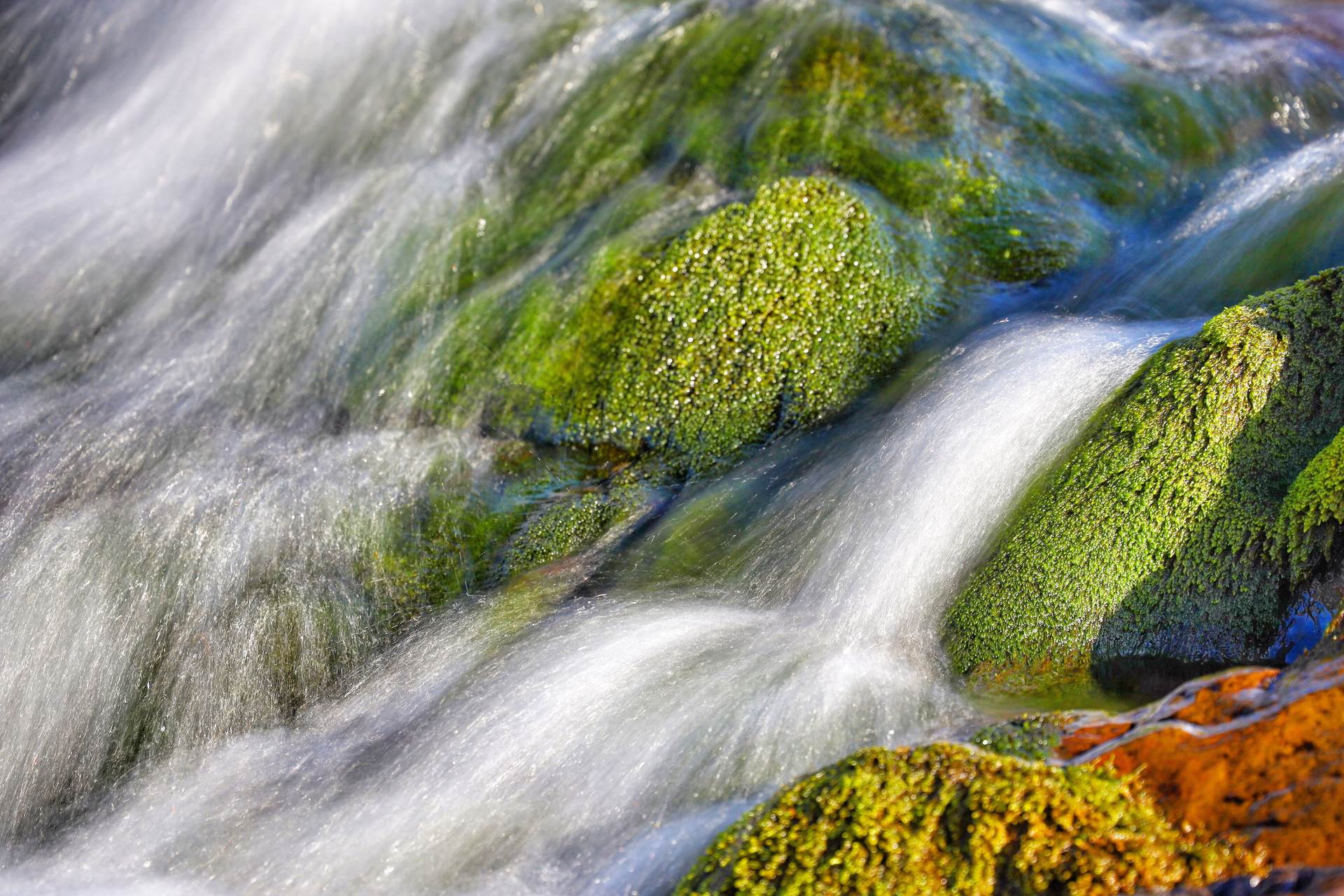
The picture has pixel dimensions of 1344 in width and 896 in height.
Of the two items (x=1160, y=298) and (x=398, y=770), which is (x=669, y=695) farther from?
(x=1160, y=298)

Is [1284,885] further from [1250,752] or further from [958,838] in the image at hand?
[958,838]

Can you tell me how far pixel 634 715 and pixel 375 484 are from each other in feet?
6.40

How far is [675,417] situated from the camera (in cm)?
490

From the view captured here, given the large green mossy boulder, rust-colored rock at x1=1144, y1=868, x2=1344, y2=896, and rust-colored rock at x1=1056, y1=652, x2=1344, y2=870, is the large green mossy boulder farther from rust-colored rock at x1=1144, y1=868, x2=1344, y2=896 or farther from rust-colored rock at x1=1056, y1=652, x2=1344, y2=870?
rust-colored rock at x1=1144, y1=868, x2=1344, y2=896

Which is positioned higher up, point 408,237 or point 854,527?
point 408,237

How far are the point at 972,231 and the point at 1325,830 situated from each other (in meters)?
3.64

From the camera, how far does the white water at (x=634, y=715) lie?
3109 mm

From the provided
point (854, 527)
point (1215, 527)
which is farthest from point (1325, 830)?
point (854, 527)

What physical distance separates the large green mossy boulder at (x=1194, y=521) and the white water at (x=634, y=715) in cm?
22

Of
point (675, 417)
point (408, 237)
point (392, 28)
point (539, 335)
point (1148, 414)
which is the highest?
point (392, 28)

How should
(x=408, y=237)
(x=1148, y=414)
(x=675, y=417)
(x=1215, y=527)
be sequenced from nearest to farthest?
(x=1215, y=527)
(x=1148, y=414)
(x=675, y=417)
(x=408, y=237)

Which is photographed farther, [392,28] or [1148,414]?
[392,28]

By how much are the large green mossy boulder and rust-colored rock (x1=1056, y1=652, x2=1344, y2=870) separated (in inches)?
27.0

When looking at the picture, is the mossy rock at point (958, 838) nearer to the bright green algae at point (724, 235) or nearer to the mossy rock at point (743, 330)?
the bright green algae at point (724, 235)
